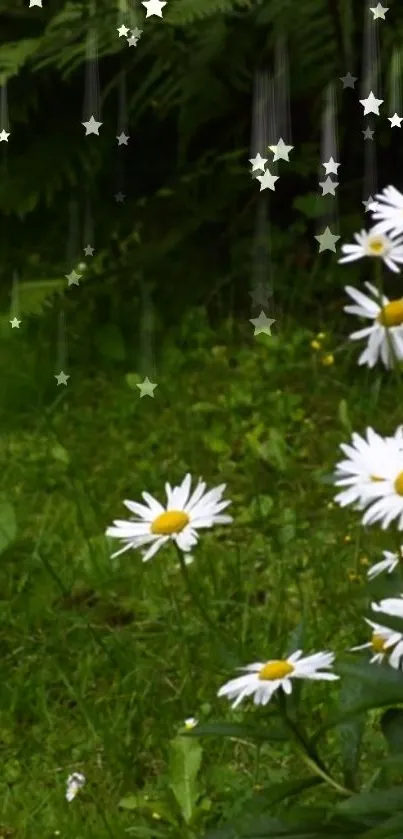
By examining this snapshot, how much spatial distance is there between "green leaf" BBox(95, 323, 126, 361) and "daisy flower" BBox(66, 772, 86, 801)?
4.98 ft

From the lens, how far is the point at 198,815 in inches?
62.1

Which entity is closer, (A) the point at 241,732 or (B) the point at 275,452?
(A) the point at 241,732

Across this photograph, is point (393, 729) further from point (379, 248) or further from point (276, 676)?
point (379, 248)

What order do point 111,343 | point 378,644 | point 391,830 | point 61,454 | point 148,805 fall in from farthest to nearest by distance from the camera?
point 111,343, point 61,454, point 148,805, point 378,644, point 391,830

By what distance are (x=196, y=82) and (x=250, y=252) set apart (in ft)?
1.63

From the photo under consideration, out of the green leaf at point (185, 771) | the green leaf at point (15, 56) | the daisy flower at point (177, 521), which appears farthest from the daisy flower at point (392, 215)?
the green leaf at point (15, 56)

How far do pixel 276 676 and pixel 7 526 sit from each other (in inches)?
50.6

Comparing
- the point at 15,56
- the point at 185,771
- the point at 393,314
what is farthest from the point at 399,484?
the point at 15,56

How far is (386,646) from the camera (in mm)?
1032

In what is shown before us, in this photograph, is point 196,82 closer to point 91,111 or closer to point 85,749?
point 91,111

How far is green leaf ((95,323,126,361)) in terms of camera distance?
304 centimetres

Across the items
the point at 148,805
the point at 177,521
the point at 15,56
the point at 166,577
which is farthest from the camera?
the point at 15,56

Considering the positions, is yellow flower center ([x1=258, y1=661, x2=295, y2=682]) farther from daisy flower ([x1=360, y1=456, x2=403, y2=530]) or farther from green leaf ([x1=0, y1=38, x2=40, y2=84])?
green leaf ([x1=0, y1=38, x2=40, y2=84])

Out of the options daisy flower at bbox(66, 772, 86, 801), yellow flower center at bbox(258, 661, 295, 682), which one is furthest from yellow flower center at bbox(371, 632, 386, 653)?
daisy flower at bbox(66, 772, 86, 801)
